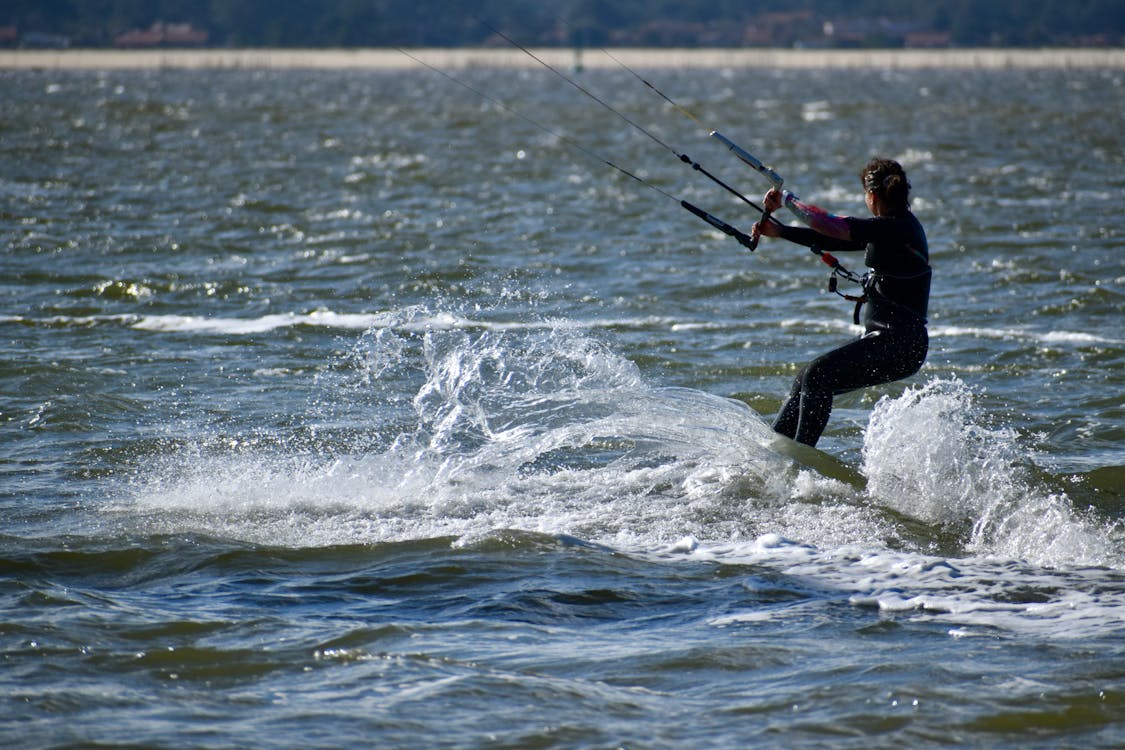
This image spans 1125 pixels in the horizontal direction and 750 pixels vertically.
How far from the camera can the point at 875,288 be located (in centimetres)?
830

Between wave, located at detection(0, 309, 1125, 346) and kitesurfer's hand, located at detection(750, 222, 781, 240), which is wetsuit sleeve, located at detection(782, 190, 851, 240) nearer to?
kitesurfer's hand, located at detection(750, 222, 781, 240)

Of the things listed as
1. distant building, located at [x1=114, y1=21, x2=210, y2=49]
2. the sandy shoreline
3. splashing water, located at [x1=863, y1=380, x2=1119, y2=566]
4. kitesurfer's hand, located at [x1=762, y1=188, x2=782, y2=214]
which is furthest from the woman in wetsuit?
distant building, located at [x1=114, y1=21, x2=210, y2=49]

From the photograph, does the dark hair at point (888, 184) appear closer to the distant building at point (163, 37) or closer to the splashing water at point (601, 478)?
the splashing water at point (601, 478)

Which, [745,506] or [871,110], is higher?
[871,110]

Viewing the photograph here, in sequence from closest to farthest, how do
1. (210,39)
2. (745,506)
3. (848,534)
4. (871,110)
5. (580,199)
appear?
(848,534) < (745,506) < (580,199) < (871,110) < (210,39)

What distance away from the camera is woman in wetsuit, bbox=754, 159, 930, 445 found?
26.1 feet

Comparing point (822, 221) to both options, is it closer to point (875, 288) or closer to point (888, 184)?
point (888, 184)

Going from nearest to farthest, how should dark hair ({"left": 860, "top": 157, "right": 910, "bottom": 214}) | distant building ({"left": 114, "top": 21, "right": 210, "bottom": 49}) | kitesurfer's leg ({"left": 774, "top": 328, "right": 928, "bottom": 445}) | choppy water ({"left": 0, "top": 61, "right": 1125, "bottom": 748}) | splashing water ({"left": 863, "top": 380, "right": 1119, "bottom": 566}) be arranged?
1. choppy water ({"left": 0, "top": 61, "right": 1125, "bottom": 748})
2. splashing water ({"left": 863, "top": 380, "right": 1119, "bottom": 566})
3. dark hair ({"left": 860, "top": 157, "right": 910, "bottom": 214})
4. kitesurfer's leg ({"left": 774, "top": 328, "right": 928, "bottom": 445})
5. distant building ({"left": 114, "top": 21, "right": 210, "bottom": 49})

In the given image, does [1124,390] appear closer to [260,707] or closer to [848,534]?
[848,534]

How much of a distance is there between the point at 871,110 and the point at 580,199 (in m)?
34.9

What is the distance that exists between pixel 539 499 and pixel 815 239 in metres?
2.10

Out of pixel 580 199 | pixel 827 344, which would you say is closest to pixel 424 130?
pixel 580 199

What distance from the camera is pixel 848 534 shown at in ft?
25.6

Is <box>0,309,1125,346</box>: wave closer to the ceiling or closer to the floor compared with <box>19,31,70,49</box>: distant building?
closer to the floor
